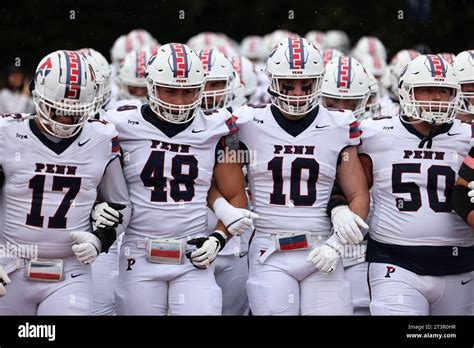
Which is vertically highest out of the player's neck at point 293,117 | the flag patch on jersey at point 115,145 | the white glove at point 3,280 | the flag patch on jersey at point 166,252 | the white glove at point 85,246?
the player's neck at point 293,117

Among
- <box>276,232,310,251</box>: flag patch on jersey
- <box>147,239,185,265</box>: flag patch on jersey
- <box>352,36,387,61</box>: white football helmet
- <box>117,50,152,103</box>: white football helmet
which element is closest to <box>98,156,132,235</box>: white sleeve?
<box>147,239,185,265</box>: flag patch on jersey

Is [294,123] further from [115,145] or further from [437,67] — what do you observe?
[115,145]

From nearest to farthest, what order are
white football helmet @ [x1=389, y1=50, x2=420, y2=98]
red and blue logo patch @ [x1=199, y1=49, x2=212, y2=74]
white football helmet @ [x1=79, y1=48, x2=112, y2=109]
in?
1. white football helmet @ [x1=79, y1=48, x2=112, y2=109]
2. red and blue logo patch @ [x1=199, y1=49, x2=212, y2=74]
3. white football helmet @ [x1=389, y1=50, x2=420, y2=98]

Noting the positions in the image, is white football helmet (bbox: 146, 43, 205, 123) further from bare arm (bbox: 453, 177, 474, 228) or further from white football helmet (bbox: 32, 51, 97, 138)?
bare arm (bbox: 453, 177, 474, 228)

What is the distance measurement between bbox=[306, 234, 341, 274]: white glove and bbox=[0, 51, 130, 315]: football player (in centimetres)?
94

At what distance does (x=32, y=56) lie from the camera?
44.3 ft

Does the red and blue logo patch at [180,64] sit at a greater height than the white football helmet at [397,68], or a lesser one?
greater

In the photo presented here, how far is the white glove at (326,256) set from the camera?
210 inches

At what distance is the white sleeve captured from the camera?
536cm

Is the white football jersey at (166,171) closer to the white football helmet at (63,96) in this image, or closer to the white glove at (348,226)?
the white football helmet at (63,96)

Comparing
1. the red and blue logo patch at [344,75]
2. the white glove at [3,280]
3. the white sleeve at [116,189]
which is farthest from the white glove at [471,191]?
the white glove at [3,280]

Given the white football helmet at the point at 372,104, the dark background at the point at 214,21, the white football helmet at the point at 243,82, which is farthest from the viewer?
the dark background at the point at 214,21
